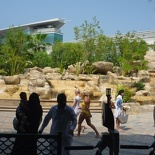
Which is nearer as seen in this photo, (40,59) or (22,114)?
(22,114)

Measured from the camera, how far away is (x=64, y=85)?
24281mm

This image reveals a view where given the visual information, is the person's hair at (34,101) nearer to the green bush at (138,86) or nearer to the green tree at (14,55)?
the green bush at (138,86)

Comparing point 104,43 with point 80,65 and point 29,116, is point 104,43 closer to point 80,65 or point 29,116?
point 80,65

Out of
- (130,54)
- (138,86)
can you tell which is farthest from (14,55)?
(138,86)

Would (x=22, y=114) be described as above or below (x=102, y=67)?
below

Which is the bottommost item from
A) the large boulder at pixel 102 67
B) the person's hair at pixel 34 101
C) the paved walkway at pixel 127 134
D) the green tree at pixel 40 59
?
the paved walkway at pixel 127 134

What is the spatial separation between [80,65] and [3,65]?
23.9 ft

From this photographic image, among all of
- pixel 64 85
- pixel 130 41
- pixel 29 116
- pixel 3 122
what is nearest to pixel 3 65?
pixel 64 85

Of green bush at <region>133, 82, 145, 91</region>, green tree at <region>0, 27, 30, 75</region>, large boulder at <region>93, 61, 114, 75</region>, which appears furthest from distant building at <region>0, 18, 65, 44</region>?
green bush at <region>133, 82, 145, 91</region>

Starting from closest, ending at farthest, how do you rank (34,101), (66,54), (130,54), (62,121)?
(62,121) < (34,101) < (130,54) < (66,54)

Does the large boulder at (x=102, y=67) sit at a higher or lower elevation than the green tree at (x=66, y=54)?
lower

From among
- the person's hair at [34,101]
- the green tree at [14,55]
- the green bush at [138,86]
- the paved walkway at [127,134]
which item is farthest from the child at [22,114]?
the green tree at [14,55]

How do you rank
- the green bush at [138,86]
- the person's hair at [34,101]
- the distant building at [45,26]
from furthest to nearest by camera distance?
the distant building at [45,26] → the green bush at [138,86] → the person's hair at [34,101]

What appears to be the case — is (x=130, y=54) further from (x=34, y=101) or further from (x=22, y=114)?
(x=34, y=101)
